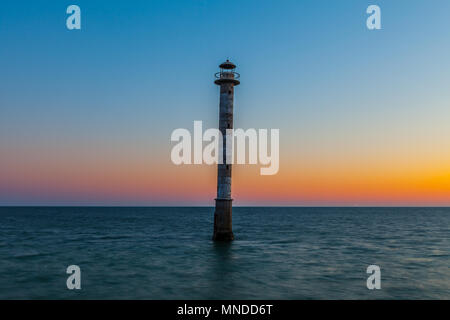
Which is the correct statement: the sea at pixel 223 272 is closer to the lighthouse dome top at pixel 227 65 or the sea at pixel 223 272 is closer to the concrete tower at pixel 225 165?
the concrete tower at pixel 225 165

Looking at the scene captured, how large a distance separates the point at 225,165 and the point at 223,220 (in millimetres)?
5153

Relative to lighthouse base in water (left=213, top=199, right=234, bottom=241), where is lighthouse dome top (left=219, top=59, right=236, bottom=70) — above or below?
above

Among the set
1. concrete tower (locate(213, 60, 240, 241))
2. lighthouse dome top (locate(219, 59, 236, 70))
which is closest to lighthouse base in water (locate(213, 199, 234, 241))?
concrete tower (locate(213, 60, 240, 241))

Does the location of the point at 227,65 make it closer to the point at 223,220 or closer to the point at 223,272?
the point at 223,220

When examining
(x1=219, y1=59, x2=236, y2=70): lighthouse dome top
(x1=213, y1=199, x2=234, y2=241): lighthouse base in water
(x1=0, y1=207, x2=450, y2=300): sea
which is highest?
(x1=219, y1=59, x2=236, y2=70): lighthouse dome top

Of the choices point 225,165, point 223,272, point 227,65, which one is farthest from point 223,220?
point 227,65

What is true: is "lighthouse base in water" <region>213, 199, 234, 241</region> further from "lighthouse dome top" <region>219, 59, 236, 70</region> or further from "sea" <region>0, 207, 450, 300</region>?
"lighthouse dome top" <region>219, 59, 236, 70</region>

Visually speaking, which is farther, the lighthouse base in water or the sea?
the lighthouse base in water

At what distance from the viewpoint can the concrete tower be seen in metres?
32.5

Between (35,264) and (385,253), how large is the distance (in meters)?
29.8
